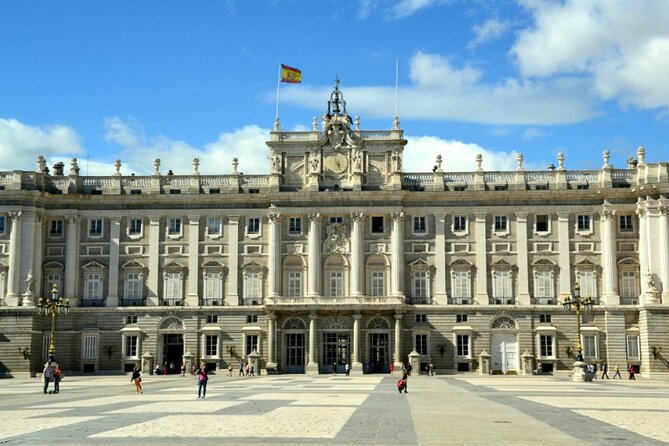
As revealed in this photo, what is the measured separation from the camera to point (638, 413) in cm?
3070

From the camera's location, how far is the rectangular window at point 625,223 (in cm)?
7406

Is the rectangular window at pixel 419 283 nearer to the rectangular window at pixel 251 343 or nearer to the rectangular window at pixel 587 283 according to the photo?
the rectangular window at pixel 587 283

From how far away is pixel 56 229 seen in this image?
3009 inches

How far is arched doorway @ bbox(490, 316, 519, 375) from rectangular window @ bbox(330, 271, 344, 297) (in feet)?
40.8

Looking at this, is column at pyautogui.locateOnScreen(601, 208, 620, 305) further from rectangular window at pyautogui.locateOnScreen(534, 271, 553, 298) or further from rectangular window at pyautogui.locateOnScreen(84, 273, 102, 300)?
rectangular window at pyautogui.locateOnScreen(84, 273, 102, 300)

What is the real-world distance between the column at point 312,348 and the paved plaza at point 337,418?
2874 centimetres

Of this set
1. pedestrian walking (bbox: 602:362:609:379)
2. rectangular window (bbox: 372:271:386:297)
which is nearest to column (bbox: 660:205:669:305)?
pedestrian walking (bbox: 602:362:609:379)

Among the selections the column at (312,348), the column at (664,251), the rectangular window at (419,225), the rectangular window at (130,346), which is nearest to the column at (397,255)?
the rectangular window at (419,225)

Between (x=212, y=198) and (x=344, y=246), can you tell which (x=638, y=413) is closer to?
(x=344, y=246)

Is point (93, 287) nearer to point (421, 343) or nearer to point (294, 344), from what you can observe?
point (294, 344)

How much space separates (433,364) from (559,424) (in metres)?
46.6

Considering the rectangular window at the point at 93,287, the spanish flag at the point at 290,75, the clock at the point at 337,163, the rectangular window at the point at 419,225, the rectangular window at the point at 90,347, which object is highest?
the spanish flag at the point at 290,75

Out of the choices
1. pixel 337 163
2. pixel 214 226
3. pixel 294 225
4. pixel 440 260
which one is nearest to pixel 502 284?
pixel 440 260

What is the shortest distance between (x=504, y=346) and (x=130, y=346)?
2968cm
